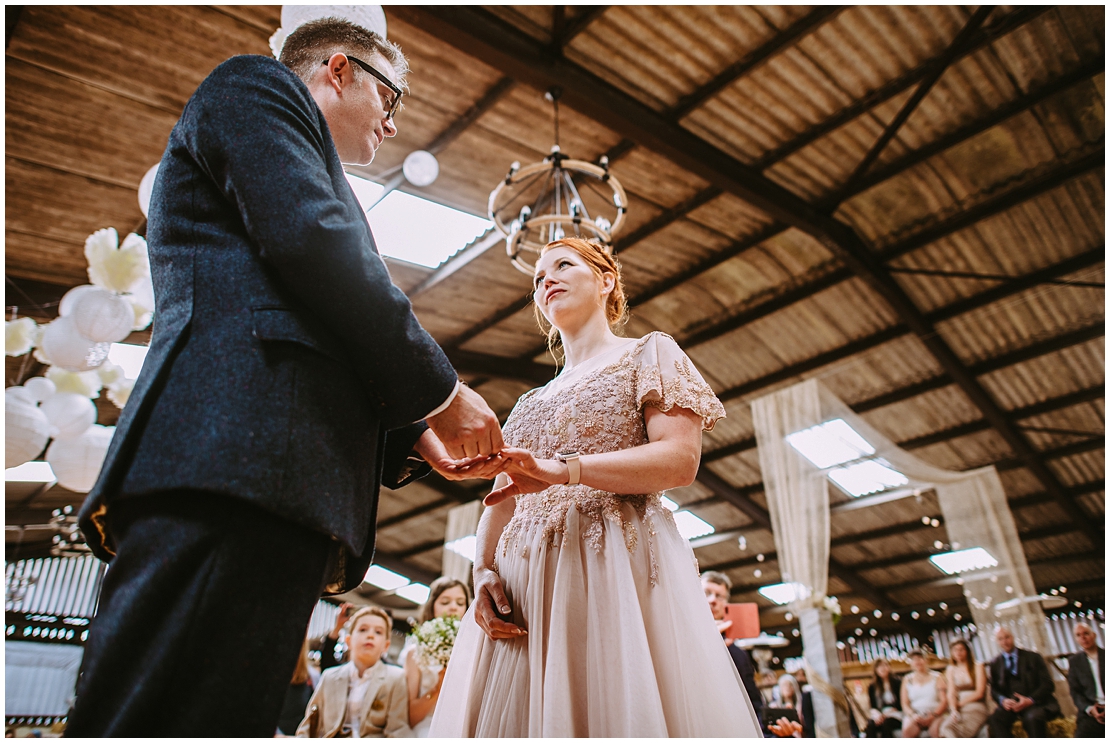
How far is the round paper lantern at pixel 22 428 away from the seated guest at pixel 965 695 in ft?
26.8

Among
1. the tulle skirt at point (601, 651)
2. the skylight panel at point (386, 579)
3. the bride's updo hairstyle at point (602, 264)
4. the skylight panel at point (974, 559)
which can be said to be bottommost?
the tulle skirt at point (601, 651)

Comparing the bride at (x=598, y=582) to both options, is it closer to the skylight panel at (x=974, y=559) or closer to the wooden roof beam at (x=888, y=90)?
the wooden roof beam at (x=888, y=90)

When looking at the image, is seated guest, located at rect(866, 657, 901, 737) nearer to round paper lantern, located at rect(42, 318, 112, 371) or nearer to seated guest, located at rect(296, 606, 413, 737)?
seated guest, located at rect(296, 606, 413, 737)

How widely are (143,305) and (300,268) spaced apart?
330 centimetres

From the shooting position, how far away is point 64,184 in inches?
232

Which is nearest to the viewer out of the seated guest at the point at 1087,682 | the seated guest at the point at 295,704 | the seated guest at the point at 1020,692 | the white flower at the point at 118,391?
the white flower at the point at 118,391

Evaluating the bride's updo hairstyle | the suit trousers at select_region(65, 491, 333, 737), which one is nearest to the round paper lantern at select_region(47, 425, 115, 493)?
the bride's updo hairstyle

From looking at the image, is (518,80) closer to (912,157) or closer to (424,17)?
(424,17)

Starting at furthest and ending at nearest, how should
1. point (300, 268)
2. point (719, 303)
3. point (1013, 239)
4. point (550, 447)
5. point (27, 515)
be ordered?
point (27, 515) → point (719, 303) → point (1013, 239) → point (550, 447) → point (300, 268)

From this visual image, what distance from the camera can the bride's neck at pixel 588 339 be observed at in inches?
70.8

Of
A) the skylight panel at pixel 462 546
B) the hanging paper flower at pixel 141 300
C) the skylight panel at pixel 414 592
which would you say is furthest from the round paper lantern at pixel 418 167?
the skylight panel at pixel 414 592

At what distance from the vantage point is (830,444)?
292 inches

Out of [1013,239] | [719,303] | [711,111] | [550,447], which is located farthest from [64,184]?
[1013,239]

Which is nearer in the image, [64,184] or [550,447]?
[550,447]
